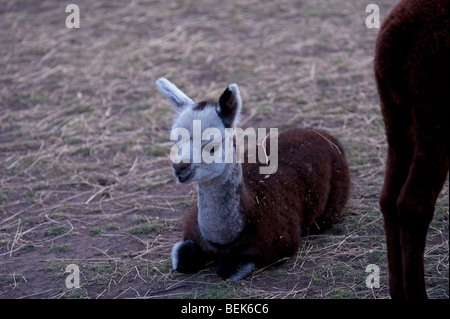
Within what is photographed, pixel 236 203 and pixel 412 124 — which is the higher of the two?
pixel 412 124

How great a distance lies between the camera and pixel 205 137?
429cm

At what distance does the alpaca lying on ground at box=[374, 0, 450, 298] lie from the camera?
322cm

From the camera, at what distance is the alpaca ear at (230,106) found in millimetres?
4312

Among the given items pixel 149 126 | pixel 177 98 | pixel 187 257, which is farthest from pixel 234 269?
pixel 149 126

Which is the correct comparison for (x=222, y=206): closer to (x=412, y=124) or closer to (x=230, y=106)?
(x=230, y=106)

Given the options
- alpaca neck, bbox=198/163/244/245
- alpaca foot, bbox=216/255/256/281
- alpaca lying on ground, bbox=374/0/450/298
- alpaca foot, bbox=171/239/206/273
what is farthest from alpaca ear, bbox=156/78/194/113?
alpaca lying on ground, bbox=374/0/450/298

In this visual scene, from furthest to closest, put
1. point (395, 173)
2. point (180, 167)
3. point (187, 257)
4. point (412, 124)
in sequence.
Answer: point (187, 257) < point (180, 167) < point (395, 173) < point (412, 124)

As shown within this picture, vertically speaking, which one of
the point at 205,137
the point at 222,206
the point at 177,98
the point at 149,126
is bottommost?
the point at 222,206

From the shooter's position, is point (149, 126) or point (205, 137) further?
point (149, 126)

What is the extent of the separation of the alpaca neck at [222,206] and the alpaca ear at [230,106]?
1.00ft

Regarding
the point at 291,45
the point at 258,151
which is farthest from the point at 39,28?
the point at 258,151

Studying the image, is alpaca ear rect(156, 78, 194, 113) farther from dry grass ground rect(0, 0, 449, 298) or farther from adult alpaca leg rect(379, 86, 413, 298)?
adult alpaca leg rect(379, 86, 413, 298)

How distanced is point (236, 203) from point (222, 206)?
0.34 feet

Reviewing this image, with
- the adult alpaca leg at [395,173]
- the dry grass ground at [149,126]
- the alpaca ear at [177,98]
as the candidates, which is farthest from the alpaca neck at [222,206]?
the adult alpaca leg at [395,173]
